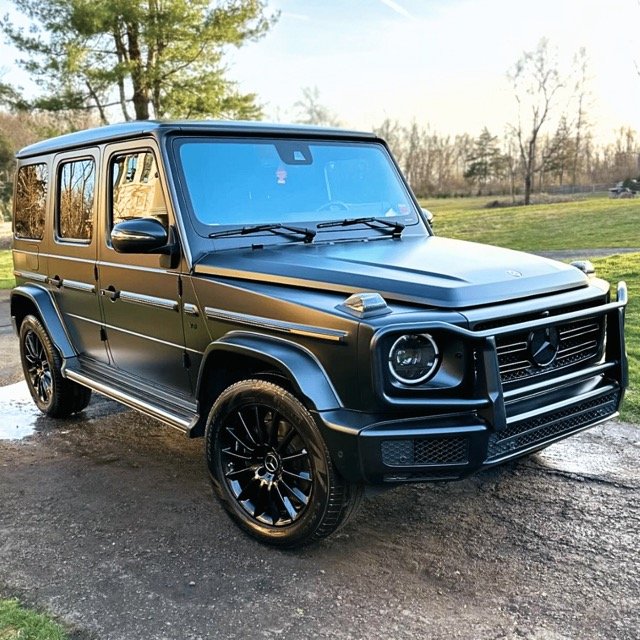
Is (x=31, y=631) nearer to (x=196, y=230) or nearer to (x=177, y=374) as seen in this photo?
(x=177, y=374)

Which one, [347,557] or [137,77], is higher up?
[137,77]

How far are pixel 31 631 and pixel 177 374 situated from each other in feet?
5.17

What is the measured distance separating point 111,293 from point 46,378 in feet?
5.33

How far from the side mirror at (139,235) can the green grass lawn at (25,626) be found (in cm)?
177

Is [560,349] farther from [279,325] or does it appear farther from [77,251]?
[77,251]

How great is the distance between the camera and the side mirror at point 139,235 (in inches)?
138

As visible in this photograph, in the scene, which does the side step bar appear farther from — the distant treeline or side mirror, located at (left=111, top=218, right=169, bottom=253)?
the distant treeline

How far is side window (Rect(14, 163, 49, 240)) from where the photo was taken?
207 inches

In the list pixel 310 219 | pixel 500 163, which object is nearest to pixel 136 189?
pixel 310 219

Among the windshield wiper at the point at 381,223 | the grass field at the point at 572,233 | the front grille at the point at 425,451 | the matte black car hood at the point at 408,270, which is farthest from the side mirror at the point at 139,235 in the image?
the grass field at the point at 572,233

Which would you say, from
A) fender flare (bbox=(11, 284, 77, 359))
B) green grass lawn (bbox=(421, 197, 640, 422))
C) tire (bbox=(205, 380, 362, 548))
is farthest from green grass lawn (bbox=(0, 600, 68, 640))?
green grass lawn (bbox=(421, 197, 640, 422))

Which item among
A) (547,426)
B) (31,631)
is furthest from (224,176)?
(31,631)

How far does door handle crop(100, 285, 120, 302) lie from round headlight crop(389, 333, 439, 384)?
2168 millimetres

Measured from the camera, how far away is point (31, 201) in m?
5.47
